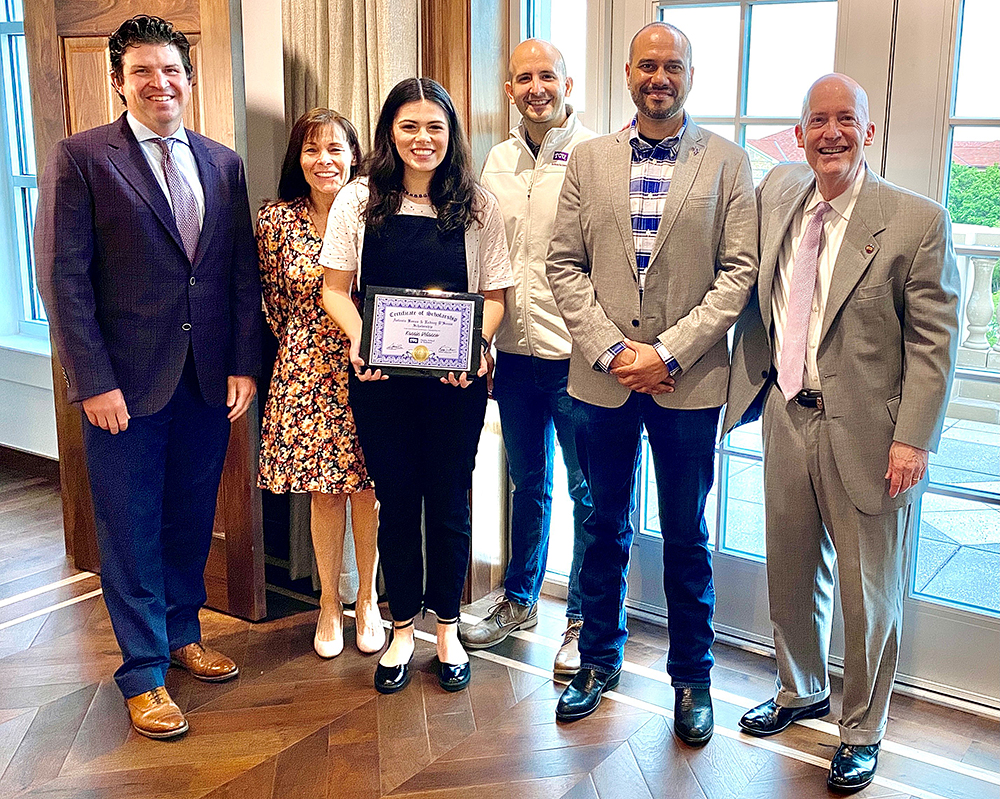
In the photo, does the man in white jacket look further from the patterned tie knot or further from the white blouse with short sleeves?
the patterned tie knot

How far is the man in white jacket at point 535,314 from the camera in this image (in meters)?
2.95

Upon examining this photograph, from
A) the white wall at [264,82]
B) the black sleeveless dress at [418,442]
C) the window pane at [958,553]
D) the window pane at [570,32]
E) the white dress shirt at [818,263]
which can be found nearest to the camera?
the white dress shirt at [818,263]

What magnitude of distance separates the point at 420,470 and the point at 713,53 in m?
1.49

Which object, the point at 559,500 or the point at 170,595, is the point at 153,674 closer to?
the point at 170,595

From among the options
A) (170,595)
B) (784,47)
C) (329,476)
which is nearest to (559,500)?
(329,476)

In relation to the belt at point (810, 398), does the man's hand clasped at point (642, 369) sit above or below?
above

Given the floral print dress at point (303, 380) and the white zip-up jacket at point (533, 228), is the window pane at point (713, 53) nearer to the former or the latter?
the white zip-up jacket at point (533, 228)

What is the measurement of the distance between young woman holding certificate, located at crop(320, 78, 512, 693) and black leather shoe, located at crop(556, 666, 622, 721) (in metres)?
0.47

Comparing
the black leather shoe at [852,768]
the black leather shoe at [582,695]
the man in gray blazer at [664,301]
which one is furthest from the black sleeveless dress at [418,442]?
the black leather shoe at [852,768]

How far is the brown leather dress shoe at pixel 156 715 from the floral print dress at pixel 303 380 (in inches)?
25.8

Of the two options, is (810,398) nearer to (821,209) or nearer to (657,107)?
(821,209)

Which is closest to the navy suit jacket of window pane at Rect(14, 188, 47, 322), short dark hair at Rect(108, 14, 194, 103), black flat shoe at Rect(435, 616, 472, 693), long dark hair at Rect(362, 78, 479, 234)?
short dark hair at Rect(108, 14, 194, 103)

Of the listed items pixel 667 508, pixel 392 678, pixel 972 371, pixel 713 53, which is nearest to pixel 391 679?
pixel 392 678

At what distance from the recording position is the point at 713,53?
3.08 metres
